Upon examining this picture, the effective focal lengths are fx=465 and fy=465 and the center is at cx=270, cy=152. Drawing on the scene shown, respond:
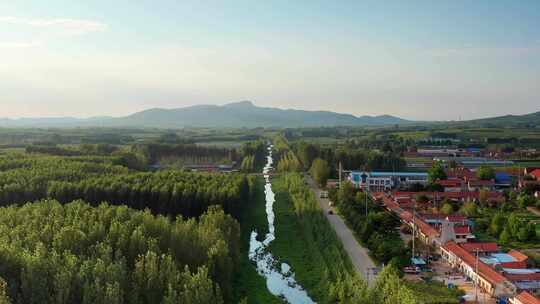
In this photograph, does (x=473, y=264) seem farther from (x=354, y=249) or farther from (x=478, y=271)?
(x=354, y=249)

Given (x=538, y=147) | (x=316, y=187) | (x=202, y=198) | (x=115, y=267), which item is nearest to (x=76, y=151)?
(x=316, y=187)

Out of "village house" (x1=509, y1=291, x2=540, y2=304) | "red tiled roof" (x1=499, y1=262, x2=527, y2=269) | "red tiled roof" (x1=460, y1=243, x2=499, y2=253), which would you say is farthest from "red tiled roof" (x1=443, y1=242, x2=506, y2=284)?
"village house" (x1=509, y1=291, x2=540, y2=304)

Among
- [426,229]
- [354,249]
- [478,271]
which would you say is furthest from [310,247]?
[478,271]

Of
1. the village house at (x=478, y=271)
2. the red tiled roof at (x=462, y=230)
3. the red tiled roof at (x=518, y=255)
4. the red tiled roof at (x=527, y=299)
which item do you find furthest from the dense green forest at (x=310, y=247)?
the red tiled roof at (x=518, y=255)

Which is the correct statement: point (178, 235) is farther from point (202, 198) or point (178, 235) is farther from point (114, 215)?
point (202, 198)

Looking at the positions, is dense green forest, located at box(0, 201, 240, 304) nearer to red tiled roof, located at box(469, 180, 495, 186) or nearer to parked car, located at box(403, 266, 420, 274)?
parked car, located at box(403, 266, 420, 274)

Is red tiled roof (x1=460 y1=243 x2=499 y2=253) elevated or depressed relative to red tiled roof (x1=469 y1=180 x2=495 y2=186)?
depressed
